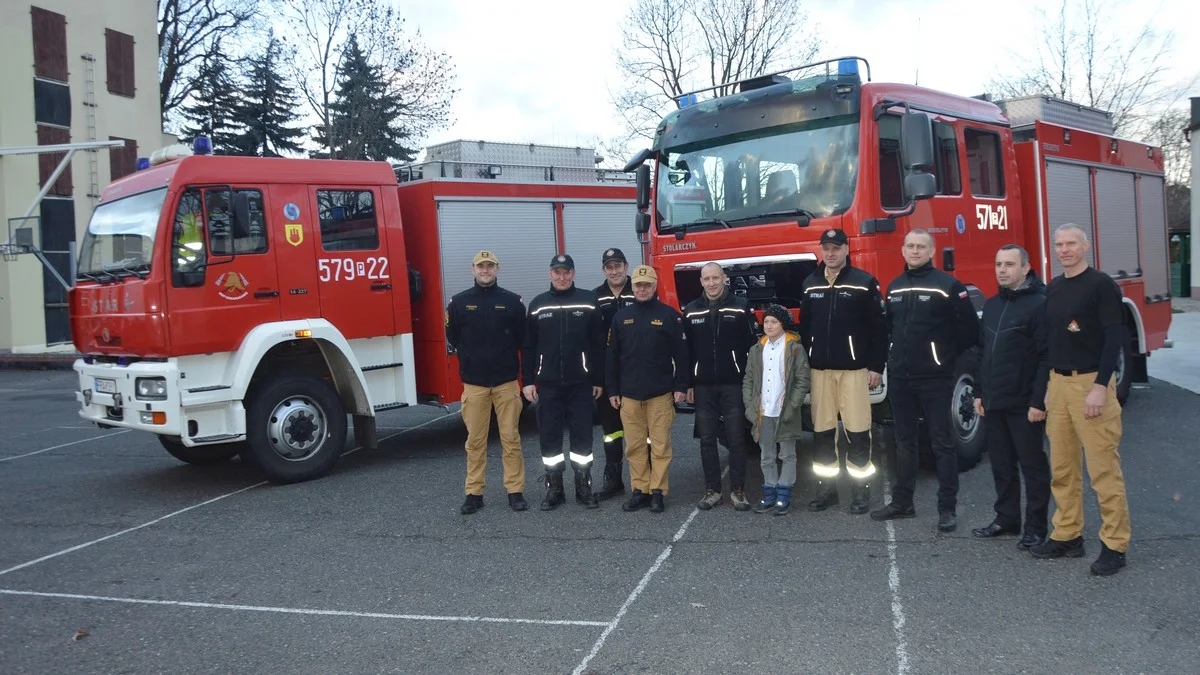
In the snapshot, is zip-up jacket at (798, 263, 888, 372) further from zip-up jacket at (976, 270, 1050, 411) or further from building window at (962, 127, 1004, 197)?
building window at (962, 127, 1004, 197)

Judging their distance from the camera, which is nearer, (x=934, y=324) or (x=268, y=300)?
(x=934, y=324)

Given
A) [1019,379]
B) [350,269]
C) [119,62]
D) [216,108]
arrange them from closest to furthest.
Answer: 1. [1019,379]
2. [350,269]
3. [119,62]
4. [216,108]

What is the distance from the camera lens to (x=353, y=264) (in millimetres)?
8805

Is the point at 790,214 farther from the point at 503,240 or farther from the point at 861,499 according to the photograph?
the point at 503,240

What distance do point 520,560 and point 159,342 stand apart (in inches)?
147

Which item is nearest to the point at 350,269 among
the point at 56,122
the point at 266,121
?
the point at 56,122

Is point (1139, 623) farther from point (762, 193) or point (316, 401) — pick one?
point (316, 401)

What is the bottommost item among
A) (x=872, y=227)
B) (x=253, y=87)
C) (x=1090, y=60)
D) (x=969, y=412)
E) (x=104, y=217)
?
(x=969, y=412)

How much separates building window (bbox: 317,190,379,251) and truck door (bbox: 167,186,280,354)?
0.55 meters

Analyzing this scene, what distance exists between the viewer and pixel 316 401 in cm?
853

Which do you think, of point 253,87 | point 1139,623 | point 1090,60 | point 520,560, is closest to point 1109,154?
point 1139,623

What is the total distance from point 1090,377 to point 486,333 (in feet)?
13.1

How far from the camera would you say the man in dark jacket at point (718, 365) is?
22.2 ft

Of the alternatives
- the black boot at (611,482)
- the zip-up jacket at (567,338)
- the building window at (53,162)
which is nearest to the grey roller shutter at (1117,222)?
the black boot at (611,482)
